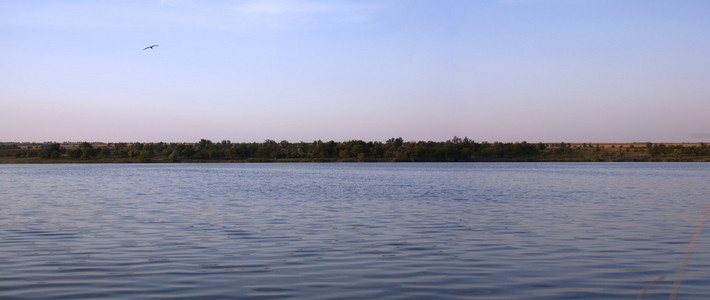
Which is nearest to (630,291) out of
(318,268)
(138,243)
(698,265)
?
(698,265)

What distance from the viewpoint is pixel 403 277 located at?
13.1m

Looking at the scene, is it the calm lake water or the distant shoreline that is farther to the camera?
the distant shoreline

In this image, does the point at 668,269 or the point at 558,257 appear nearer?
the point at 668,269

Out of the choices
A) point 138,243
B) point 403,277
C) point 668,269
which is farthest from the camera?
point 138,243

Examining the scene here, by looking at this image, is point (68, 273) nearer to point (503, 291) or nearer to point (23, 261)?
point (23, 261)

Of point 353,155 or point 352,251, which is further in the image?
point 353,155

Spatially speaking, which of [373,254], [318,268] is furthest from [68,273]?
[373,254]

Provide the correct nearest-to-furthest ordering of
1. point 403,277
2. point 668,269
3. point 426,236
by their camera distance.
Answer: point 403,277, point 668,269, point 426,236

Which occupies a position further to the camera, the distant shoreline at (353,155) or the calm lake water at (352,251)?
the distant shoreline at (353,155)

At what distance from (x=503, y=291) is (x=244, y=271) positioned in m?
5.49

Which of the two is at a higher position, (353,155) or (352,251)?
(353,155)

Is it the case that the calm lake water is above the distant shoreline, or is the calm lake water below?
below

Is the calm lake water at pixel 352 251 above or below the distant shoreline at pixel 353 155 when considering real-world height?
below

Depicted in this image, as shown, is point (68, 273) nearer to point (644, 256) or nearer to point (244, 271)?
point (244, 271)
